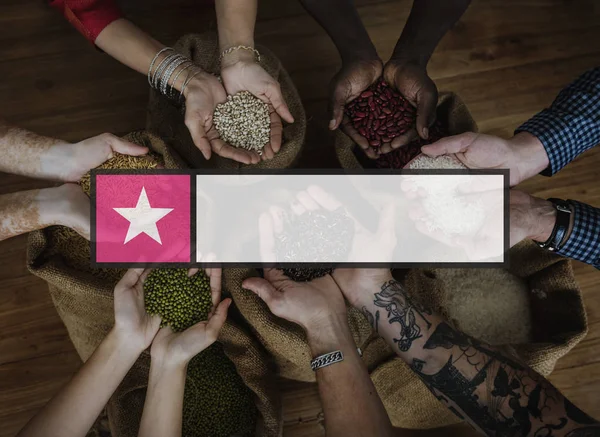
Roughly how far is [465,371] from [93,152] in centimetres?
115

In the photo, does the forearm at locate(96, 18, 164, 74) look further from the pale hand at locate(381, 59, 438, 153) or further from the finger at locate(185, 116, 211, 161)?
the pale hand at locate(381, 59, 438, 153)

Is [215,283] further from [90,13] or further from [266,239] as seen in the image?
[90,13]

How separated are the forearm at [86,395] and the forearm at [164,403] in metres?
0.09

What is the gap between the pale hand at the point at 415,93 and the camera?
144cm

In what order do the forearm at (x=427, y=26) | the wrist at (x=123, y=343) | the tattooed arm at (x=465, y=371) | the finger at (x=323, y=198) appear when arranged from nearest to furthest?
the tattooed arm at (x=465, y=371), the wrist at (x=123, y=343), the finger at (x=323, y=198), the forearm at (x=427, y=26)

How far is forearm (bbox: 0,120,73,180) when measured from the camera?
1458 mm

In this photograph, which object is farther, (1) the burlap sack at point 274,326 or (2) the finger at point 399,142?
(2) the finger at point 399,142

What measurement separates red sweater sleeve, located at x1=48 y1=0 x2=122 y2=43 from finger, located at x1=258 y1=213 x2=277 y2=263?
28.8 inches

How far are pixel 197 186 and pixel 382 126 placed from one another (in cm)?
56

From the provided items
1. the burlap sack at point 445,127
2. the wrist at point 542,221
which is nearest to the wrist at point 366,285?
the burlap sack at point 445,127

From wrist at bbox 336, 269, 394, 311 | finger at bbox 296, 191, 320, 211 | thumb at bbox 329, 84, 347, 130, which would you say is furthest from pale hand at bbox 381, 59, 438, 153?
wrist at bbox 336, 269, 394, 311

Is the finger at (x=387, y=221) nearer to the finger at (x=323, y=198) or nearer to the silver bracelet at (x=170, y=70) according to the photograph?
the finger at (x=323, y=198)

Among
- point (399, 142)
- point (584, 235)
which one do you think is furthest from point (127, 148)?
point (584, 235)

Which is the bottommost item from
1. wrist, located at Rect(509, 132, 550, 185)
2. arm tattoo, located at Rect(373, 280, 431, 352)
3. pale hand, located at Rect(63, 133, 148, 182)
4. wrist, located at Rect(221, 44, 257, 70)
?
arm tattoo, located at Rect(373, 280, 431, 352)
